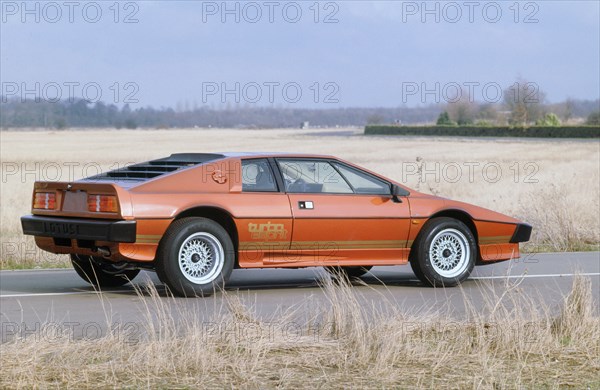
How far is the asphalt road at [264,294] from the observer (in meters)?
9.93

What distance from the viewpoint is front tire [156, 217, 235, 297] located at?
11.2m

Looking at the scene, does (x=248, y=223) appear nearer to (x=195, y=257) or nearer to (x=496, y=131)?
(x=195, y=257)

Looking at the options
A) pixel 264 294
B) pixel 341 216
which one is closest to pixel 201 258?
pixel 264 294

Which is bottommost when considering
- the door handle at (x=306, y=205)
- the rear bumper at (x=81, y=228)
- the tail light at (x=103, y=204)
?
the rear bumper at (x=81, y=228)

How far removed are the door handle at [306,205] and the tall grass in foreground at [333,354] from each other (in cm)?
313

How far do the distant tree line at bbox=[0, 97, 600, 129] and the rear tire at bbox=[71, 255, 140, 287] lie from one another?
47558mm

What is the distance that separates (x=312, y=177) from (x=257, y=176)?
0.64 meters

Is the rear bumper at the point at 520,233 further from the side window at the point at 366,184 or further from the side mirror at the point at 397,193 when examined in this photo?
the side window at the point at 366,184

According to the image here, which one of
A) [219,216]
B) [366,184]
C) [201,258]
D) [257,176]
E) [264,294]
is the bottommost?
[264,294]

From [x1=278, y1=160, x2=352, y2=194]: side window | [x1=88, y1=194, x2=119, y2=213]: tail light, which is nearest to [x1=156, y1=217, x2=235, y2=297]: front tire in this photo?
[x1=88, y1=194, x2=119, y2=213]: tail light

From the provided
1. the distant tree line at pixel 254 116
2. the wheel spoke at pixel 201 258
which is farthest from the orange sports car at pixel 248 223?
the distant tree line at pixel 254 116

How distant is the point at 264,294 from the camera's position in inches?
472

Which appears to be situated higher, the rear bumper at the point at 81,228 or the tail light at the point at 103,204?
the tail light at the point at 103,204

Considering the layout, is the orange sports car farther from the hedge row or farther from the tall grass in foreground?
the hedge row
